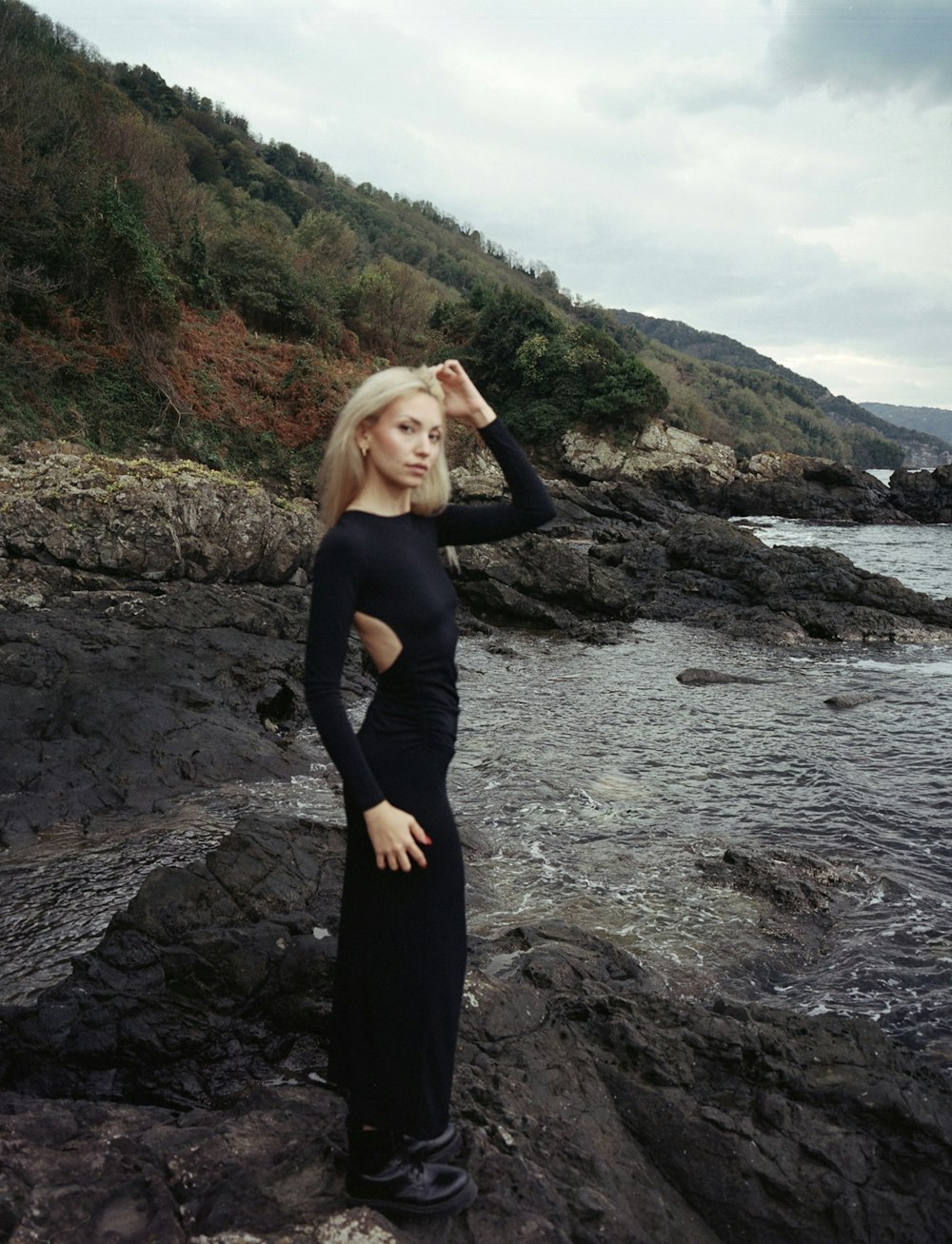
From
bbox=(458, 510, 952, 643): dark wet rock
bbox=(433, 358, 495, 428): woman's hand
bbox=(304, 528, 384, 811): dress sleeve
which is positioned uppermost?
bbox=(433, 358, 495, 428): woman's hand

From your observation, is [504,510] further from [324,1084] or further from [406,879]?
[324,1084]

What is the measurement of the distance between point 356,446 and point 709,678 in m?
10.6

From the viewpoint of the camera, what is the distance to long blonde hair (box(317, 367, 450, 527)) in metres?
2.25

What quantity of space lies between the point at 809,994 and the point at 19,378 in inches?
794

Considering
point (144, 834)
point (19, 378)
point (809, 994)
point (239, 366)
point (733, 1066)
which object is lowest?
point (144, 834)

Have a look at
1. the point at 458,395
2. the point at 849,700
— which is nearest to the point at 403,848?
the point at 458,395

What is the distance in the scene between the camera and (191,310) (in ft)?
96.2

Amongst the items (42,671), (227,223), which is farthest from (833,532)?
(42,671)

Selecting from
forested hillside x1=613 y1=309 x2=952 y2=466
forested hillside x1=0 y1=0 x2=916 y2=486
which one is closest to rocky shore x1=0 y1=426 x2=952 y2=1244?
forested hillside x1=0 y1=0 x2=916 y2=486

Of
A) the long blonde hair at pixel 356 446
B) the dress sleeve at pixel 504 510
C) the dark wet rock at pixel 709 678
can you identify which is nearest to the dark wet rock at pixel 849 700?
the dark wet rock at pixel 709 678

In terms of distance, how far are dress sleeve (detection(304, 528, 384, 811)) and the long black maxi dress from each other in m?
0.03

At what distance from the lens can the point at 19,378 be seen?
18.6m

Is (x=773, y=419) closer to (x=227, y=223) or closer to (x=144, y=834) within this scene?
(x=227, y=223)

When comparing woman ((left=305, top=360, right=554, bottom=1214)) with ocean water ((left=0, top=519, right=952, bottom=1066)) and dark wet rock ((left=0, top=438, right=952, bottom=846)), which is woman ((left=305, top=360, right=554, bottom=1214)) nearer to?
ocean water ((left=0, top=519, right=952, bottom=1066))
